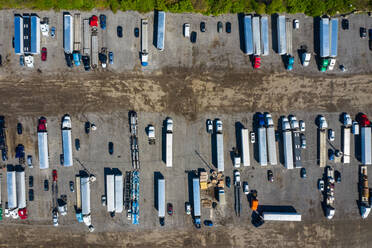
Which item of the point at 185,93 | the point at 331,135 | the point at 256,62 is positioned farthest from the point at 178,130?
the point at 331,135

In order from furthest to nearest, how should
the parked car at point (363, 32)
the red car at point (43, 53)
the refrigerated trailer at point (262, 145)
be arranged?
the parked car at point (363, 32), the refrigerated trailer at point (262, 145), the red car at point (43, 53)

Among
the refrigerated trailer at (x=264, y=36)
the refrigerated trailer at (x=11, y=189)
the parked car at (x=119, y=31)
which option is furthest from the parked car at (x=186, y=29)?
the refrigerated trailer at (x=11, y=189)

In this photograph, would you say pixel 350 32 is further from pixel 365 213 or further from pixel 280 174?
pixel 365 213

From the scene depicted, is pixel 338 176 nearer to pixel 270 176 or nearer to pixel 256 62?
pixel 270 176

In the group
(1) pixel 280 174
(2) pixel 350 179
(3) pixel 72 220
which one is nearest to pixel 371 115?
(2) pixel 350 179

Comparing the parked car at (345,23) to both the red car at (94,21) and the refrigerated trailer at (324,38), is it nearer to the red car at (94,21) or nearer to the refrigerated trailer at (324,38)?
the refrigerated trailer at (324,38)

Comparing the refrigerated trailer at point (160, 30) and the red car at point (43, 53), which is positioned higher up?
the refrigerated trailer at point (160, 30)
